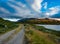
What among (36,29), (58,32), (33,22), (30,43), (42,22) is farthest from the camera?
(58,32)

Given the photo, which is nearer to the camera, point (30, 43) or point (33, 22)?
point (30, 43)

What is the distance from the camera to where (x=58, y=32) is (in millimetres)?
56594

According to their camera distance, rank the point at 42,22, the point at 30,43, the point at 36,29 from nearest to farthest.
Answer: the point at 30,43
the point at 42,22
the point at 36,29

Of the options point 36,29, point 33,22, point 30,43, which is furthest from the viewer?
point 36,29

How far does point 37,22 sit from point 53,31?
67.0 ft

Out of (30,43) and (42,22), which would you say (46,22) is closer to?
(42,22)

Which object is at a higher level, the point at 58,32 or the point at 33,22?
the point at 33,22

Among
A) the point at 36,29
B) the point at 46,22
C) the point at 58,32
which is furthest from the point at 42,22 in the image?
the point at 58,32

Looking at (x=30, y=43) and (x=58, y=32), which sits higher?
(x=30, y=43)

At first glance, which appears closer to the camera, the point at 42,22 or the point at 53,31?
the point at 42,22

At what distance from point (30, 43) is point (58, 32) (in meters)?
34.3

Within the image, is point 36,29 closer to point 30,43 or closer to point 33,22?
point 33,22

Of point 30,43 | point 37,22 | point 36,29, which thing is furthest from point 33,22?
point 30,43

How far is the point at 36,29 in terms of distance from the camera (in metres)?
49.2
